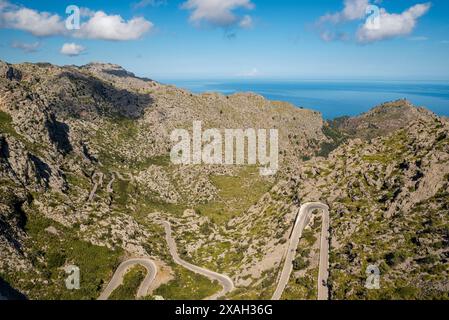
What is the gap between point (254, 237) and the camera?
13200 cm

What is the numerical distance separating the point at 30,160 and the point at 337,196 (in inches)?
4564

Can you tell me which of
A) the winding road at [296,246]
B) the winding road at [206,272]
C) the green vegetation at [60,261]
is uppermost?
the winding road at [296,246]

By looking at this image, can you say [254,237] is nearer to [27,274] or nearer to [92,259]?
[92,259]

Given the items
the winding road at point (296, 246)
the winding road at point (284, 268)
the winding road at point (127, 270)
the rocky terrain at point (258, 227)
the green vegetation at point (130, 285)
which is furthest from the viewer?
the winding road at point (127, 270)

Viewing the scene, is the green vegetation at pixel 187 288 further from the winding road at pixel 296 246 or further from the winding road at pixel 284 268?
the winding road at pixel 296 246

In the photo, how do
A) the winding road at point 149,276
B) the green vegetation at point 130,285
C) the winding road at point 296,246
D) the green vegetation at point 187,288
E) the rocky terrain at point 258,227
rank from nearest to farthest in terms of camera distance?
1. the rocky terrain at point 258,227
2. the winding road at point 296,246
3. the green vegetation at point 130,285
4. the winding road at point 149,276
5. the green vegetation at point 187,288

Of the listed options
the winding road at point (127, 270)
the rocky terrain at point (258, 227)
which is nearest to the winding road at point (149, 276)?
the winding road at point (127, 270)

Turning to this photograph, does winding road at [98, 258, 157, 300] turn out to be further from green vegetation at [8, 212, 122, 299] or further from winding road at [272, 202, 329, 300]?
winding road at [272, 202, 329, 300]

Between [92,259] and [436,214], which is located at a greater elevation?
[436,214]

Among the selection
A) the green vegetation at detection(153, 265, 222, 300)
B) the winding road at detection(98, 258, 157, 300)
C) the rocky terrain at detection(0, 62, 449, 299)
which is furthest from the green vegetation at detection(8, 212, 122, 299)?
the green vegetation at detection(153, 265, 222, 300)

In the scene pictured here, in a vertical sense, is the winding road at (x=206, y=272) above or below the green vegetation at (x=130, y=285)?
below

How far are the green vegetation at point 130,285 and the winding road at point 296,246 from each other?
40.3 m

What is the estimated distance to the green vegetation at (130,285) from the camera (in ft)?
326
